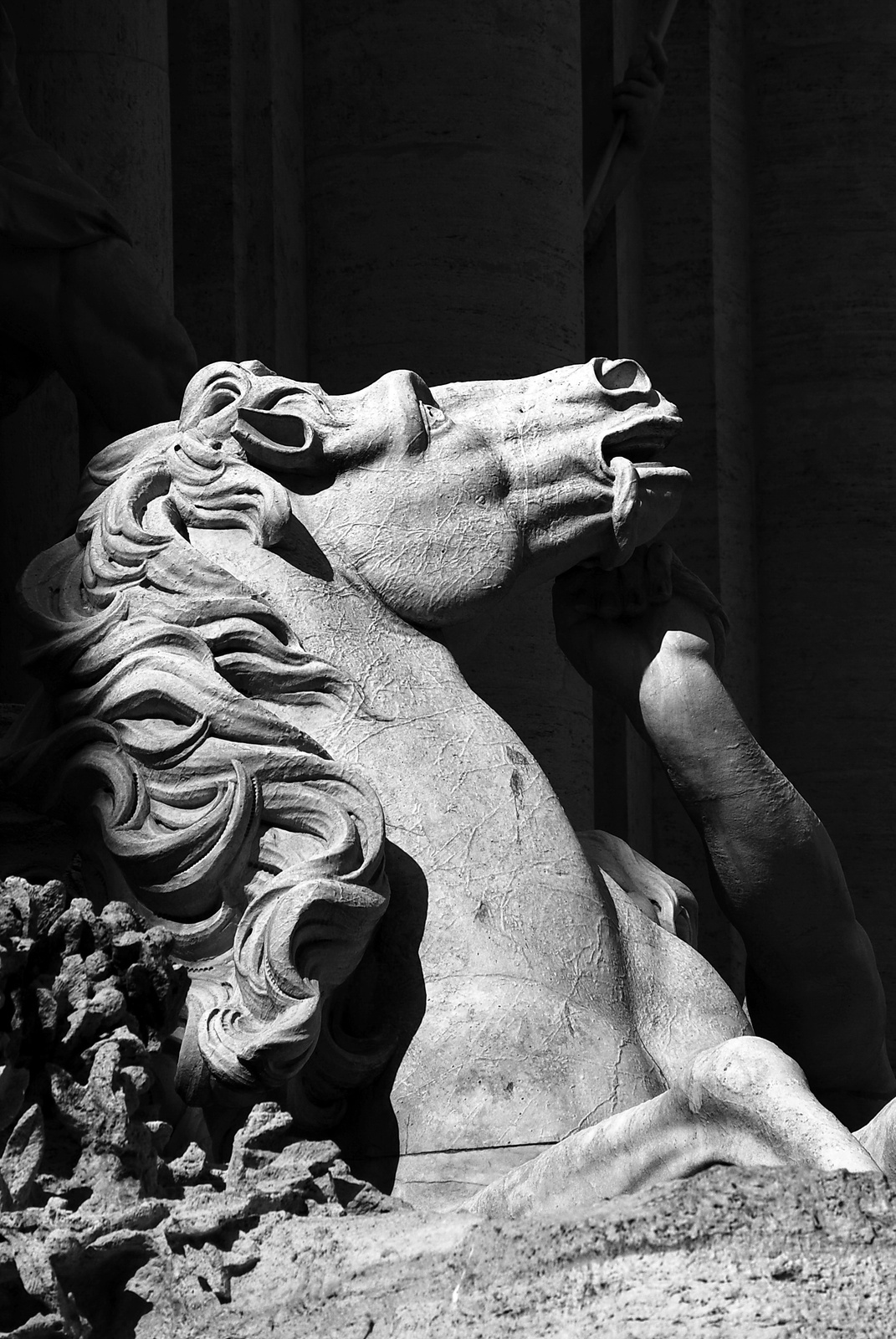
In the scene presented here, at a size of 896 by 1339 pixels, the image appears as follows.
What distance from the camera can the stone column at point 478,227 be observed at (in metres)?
7.52

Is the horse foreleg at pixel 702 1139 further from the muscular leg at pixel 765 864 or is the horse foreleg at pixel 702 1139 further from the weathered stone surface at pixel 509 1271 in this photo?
the muscular leg at pixel 765 864

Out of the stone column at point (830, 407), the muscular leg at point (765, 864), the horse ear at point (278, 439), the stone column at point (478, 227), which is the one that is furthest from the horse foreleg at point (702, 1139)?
the stone column at point (830, 407)

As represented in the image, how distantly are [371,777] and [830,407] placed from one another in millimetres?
6852

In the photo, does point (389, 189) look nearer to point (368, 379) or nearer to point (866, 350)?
point (368, 379)

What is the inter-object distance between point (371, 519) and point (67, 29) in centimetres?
263

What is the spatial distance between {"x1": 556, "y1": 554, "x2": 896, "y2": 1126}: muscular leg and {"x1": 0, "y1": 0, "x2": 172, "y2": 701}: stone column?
2.23 m

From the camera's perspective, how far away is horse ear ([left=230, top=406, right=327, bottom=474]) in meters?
3.90

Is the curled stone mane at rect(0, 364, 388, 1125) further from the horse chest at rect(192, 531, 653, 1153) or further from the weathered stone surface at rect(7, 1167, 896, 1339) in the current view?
the weathered stone surface at rect(7, 1167, 896, 1339)

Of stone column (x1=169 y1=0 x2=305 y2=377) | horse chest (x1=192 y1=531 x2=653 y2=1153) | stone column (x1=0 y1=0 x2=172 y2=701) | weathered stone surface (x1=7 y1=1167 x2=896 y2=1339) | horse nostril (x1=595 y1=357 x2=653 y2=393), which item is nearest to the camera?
weathered stone surface (x1=7 y1=1167 x2=896 y2=1339)

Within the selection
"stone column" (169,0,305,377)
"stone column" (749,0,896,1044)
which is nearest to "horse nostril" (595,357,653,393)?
"stone column" (169,0,305,377)

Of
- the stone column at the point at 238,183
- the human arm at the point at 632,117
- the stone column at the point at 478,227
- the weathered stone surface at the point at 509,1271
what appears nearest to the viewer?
the weathered stone surface at the point at 509,1271

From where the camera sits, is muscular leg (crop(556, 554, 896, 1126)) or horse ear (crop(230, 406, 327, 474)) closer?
horse ear (crop(230, 406, 327, 474))

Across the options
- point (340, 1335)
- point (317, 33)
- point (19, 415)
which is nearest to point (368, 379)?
point (317, 33)

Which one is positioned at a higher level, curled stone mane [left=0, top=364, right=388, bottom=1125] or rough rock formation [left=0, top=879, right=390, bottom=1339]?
curled stone mane [left=0, top=364, right=388, bottom=1125]
